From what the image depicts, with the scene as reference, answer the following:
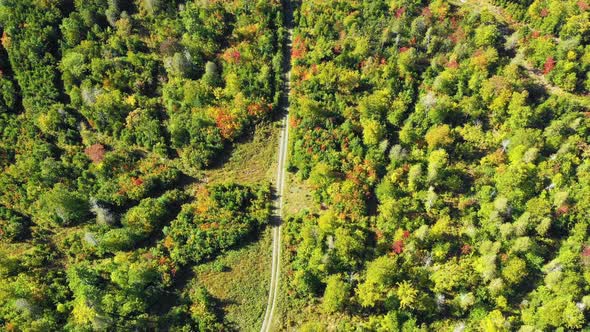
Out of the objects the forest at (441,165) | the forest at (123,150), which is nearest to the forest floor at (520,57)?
the forest at (441,165)

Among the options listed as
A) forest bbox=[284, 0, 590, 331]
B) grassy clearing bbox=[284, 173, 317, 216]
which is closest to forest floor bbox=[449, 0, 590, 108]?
forest bbox=[284, 0, 590, 331]

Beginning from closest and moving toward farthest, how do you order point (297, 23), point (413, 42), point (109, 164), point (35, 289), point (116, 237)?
point (35, 289)
point (116, 237)
point (109, 164)
point (413, 42)
point (297, 23)

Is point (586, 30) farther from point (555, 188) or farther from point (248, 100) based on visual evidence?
point (248, 100)

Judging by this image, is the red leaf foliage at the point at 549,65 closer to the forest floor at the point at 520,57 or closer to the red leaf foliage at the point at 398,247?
the forest floor at the point at 520,57

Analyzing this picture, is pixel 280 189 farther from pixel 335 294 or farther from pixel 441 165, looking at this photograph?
pixel 441 165

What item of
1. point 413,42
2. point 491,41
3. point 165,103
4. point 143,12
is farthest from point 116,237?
point 491,41

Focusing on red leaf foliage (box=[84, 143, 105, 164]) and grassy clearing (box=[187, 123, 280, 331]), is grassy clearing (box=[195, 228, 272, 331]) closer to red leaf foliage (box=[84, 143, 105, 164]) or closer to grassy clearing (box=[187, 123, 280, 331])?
grassy clearing (box=[187, 123, 280, 331])
